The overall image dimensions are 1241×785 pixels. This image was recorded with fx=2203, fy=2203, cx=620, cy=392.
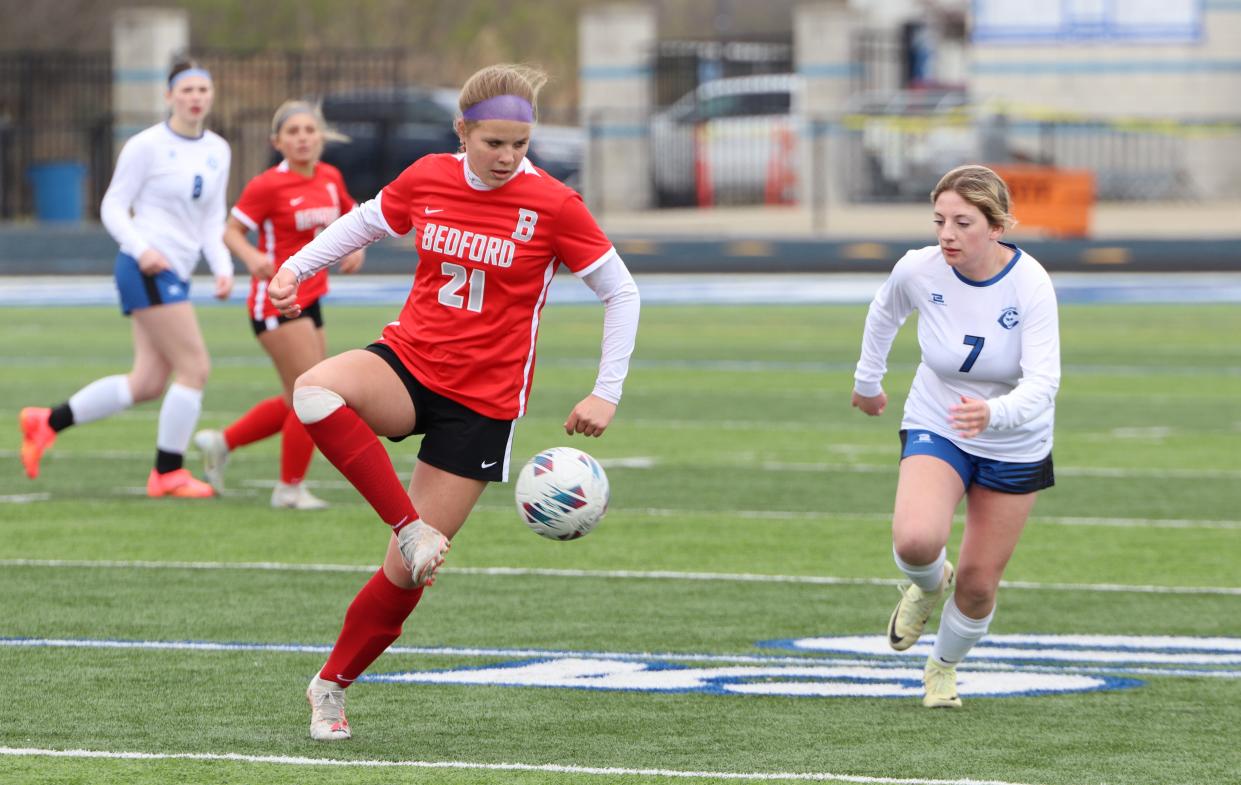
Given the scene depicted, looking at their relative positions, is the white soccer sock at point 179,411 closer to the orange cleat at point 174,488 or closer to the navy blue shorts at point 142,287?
the orange cleat at point 174,488

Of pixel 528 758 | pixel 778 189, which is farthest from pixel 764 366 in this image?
pixel 778 189

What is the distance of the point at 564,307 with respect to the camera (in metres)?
26.6

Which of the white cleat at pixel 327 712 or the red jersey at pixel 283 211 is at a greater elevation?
the red jersey at pixel 283 211

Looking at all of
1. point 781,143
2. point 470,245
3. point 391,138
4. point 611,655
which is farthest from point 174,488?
point 781,143

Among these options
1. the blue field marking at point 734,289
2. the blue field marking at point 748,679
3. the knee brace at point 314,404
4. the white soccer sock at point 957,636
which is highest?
the knee brace at point 314,404

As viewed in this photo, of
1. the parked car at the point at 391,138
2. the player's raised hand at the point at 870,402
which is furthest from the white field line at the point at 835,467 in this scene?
the parked car at the point at 391,138

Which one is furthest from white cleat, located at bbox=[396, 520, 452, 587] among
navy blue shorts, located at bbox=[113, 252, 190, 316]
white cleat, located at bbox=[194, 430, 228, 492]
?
white cleat, located at bbox=[194, 430, 228, 492]

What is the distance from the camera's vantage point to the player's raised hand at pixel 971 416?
6.29m

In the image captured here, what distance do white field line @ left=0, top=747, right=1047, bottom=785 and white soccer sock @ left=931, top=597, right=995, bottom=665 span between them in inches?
40.6

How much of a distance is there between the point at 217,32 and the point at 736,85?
15.6 metres

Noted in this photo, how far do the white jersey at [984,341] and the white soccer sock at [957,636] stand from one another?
521 millimetres

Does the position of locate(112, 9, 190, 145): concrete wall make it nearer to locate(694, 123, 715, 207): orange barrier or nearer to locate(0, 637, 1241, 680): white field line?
locate(694, 123, 715, 207): orange barrier

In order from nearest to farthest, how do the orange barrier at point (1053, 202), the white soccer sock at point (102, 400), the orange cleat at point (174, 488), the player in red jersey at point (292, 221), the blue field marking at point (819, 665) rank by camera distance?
the blue field marking at point (819, 665)
the player in red jersey at point (292, 221)
the white soccer sock at point (102, 400)
the orange cleat at point (174, 488)
the orange barrier at point (1053, 202)

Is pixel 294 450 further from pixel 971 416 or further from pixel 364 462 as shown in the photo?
pixel 971 416
